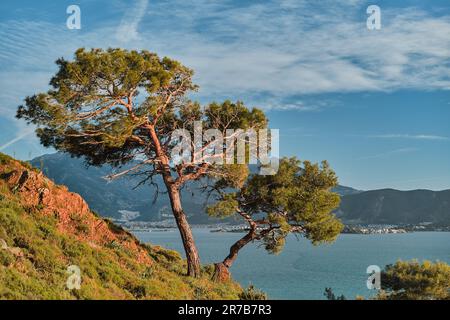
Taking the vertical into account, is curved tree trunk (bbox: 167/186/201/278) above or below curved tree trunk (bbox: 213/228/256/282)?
above

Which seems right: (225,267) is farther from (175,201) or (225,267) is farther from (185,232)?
(175,201)

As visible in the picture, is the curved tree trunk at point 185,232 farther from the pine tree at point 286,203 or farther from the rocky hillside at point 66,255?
the pine tree at point 286,203

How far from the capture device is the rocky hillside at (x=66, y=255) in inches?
493

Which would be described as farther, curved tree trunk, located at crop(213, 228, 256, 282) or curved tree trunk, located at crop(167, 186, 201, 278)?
curved tree trunk, located at crop(213, 228, 256, 282)

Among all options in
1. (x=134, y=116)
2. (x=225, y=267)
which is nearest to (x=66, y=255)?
(x=134, y=116)

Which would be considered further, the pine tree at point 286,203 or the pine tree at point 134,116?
the pine tree at point 286,203

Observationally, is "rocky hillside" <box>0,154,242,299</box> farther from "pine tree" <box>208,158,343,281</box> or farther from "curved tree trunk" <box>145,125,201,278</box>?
"pine tree" <box>208,158,343,281</box>

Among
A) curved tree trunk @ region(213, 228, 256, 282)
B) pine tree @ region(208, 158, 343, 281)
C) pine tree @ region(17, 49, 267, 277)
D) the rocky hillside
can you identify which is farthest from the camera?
pine tree @ region(208, 158, 343, 281)

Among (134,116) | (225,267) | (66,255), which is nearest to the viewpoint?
(66,255)

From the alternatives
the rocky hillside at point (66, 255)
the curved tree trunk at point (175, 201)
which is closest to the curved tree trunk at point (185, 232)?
the curved tree trunk at point (175, 201)

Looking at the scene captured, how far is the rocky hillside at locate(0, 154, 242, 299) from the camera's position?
493 inches

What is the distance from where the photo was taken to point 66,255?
15484 mm

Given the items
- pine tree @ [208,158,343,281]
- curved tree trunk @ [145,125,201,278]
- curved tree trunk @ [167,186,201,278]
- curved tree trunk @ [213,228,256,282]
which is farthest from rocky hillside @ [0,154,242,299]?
pine tree @ [208,158,343,281]

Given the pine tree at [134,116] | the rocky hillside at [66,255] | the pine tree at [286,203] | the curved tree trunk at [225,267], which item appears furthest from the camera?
the pine tree at [286,203]
